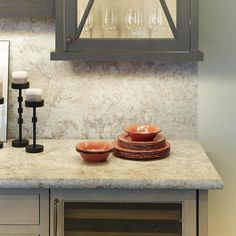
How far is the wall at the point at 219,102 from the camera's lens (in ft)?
7.61

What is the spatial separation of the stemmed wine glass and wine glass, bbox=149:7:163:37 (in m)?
0.15

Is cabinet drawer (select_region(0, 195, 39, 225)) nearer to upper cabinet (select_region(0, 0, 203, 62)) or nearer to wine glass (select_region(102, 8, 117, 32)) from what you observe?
upper cabinet (select_region(0, 0, 203, 62))

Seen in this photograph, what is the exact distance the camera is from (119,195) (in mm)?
1803

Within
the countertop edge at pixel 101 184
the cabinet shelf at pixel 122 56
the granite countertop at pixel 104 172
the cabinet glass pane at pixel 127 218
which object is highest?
the cabinet shelf at pixel 122 56

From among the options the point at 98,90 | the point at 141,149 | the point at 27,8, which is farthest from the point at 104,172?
the point at 27,8

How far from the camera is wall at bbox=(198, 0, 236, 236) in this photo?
232 cm

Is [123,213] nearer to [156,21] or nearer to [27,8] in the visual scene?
[156,21]

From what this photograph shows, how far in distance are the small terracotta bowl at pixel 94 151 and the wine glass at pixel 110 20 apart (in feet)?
1.59

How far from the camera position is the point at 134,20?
210 centimetres

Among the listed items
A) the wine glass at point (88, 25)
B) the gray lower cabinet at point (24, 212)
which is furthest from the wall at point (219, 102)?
the gray lower cabinet at point (24, 212)

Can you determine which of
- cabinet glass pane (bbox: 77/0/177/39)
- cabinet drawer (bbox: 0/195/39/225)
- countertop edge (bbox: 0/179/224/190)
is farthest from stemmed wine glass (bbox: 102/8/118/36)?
cabinet drawer (bbox: 0/195/39/225)

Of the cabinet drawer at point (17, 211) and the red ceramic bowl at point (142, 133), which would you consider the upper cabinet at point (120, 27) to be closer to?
the red ceramic bowl at point (142, 133)

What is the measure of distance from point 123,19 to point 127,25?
0.10 feet

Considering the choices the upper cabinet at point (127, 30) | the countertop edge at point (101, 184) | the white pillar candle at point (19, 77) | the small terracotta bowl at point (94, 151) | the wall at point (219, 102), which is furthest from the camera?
the wall at point (219, 102)
